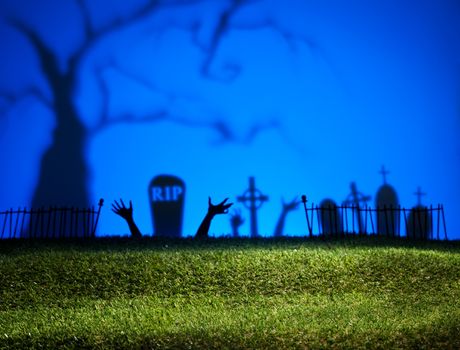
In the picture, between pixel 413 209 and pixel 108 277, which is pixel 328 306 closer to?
pixel 108 277

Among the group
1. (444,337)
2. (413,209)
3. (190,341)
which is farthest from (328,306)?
(413,209)

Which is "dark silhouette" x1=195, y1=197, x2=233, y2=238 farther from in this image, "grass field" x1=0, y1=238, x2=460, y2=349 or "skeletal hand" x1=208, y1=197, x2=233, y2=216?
"grass field" x1=0, y1=238, x2=460, y2=349

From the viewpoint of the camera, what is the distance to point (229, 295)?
11.9 metres

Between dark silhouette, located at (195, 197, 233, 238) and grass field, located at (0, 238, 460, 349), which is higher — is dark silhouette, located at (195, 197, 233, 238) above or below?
above

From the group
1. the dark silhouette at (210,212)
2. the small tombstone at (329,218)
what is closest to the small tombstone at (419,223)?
the small tombstone at (329,218)

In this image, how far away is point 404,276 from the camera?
43.4ft

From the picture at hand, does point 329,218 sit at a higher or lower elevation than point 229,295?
higher

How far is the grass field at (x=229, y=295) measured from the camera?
27.6 ft

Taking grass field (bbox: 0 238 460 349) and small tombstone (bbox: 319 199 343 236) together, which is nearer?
grass field (bbox: 0 238 460 349)

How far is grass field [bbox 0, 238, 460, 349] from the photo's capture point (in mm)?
8422

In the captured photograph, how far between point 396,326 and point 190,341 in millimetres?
3306

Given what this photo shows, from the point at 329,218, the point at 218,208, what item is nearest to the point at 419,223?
the point at 329,218

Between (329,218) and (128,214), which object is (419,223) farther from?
(128,214)

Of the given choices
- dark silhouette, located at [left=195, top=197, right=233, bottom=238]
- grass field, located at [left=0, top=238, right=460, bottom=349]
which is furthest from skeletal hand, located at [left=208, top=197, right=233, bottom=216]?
grass field, located at [left=0, top=238, right=460, bottom=349]
